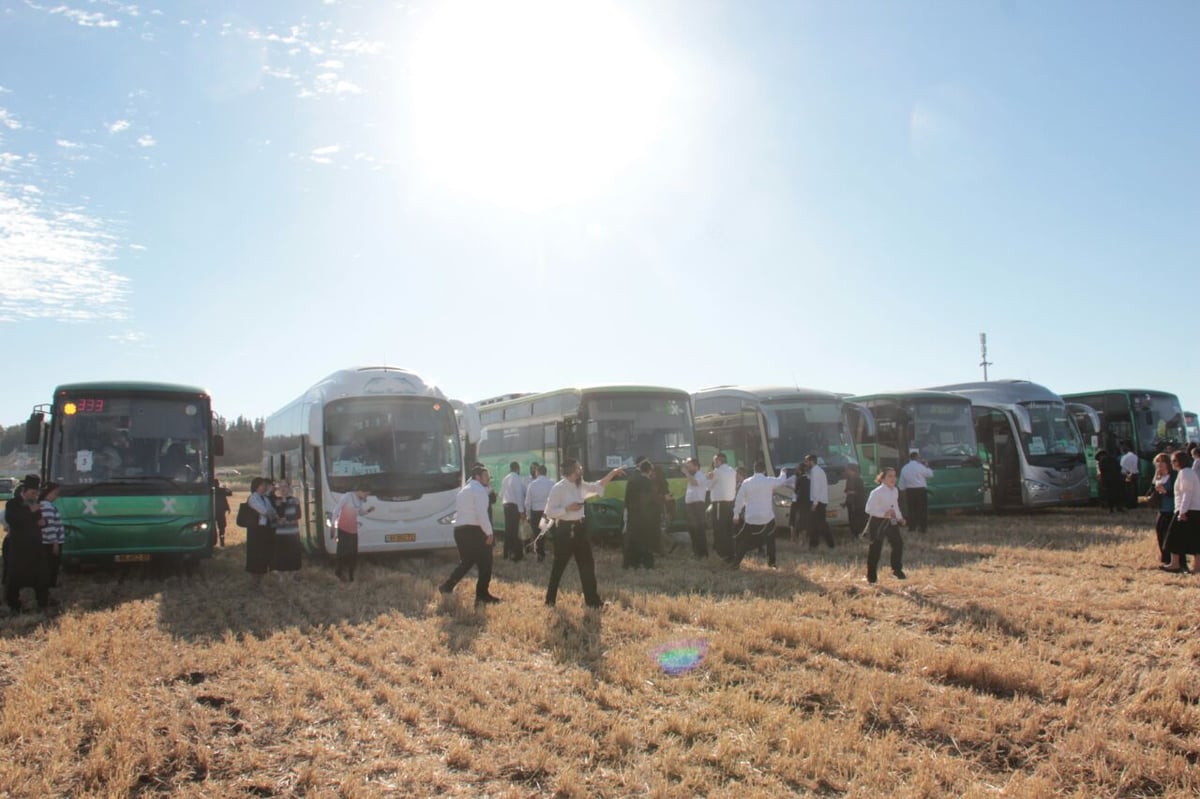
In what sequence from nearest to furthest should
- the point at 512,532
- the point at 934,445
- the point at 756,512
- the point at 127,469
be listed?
the point at 756,512, the point at 127,469, the point at 512,532, the point at 934,445

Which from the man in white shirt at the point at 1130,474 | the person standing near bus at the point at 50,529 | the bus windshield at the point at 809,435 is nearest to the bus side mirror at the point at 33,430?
the person standing near bus at the point at 50,529

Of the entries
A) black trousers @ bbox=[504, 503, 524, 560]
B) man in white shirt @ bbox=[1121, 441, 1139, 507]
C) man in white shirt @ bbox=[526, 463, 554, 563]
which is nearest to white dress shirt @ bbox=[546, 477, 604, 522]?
man in white shirt @ bbox=[526, 463, 554, 563]

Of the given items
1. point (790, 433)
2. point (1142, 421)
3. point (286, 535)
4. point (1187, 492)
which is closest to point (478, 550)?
point (286, 535)

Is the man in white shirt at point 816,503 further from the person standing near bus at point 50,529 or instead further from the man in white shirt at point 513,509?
the person standing near bus at point 50,529

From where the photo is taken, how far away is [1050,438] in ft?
77.9

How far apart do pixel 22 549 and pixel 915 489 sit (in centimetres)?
1547

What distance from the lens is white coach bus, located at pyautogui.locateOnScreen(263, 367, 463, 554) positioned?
16.4 m

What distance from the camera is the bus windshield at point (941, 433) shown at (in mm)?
22766

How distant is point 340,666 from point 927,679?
5.07m

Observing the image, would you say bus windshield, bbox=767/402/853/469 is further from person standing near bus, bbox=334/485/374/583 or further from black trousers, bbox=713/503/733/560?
person standing near bus, bbox=334/485/374/583

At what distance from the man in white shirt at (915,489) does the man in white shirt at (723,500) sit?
485 centimetres

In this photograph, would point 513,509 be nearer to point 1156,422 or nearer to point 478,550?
point 478,550

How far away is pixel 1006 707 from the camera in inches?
263

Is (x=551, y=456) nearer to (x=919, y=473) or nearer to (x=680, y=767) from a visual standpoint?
(x=919, y=473)
